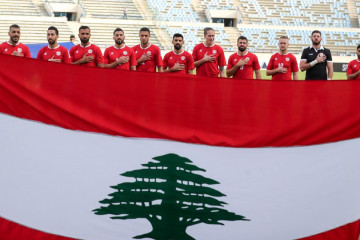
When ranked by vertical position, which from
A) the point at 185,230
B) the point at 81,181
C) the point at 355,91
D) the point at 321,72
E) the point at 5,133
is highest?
the point at 321,72

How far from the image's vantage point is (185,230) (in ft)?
13.0

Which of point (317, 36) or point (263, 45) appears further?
point (263, 45)

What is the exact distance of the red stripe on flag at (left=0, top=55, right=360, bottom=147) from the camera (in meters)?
3.95

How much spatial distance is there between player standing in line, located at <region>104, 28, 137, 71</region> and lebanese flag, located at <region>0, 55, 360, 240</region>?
3.33 meters

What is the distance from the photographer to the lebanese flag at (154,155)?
395 cm

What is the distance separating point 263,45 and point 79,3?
36.8 ft

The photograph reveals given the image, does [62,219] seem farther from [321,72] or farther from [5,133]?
[321,72]

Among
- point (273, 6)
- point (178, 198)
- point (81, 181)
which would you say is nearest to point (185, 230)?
point (178, 198)

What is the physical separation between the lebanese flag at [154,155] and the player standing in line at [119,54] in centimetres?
333

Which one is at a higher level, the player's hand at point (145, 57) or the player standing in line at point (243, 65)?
the player standing in line at point (243, 65)

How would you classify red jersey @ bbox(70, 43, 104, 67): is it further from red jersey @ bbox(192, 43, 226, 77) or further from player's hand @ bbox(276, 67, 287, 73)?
player's hand @ bbox(276, 67, 287, 73)

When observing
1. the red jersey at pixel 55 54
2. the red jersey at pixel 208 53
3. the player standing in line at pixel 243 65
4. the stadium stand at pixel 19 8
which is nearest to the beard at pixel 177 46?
the red jersey at pixel 208 53

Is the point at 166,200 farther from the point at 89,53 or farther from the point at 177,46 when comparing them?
the point at 177,46

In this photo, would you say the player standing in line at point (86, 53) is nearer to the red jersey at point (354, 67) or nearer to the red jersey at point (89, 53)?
the red jersey at point (89, 53)
